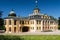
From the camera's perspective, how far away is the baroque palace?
5044cm

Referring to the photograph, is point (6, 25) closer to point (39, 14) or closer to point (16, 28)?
point (16, 28)

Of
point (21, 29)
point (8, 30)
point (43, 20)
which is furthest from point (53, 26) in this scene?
point (8, 30)

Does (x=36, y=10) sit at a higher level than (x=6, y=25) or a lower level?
higher

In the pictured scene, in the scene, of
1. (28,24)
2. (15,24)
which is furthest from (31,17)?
(15,24)

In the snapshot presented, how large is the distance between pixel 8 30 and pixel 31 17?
7.94m

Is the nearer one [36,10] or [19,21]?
[19,21]

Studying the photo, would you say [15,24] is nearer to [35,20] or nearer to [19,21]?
[19,21]

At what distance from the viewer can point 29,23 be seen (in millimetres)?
53531

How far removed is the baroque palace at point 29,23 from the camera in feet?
165

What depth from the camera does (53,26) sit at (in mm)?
56594

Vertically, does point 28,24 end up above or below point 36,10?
below

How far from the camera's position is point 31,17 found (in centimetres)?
5425

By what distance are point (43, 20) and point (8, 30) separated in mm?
10204

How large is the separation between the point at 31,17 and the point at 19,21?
4.89m
